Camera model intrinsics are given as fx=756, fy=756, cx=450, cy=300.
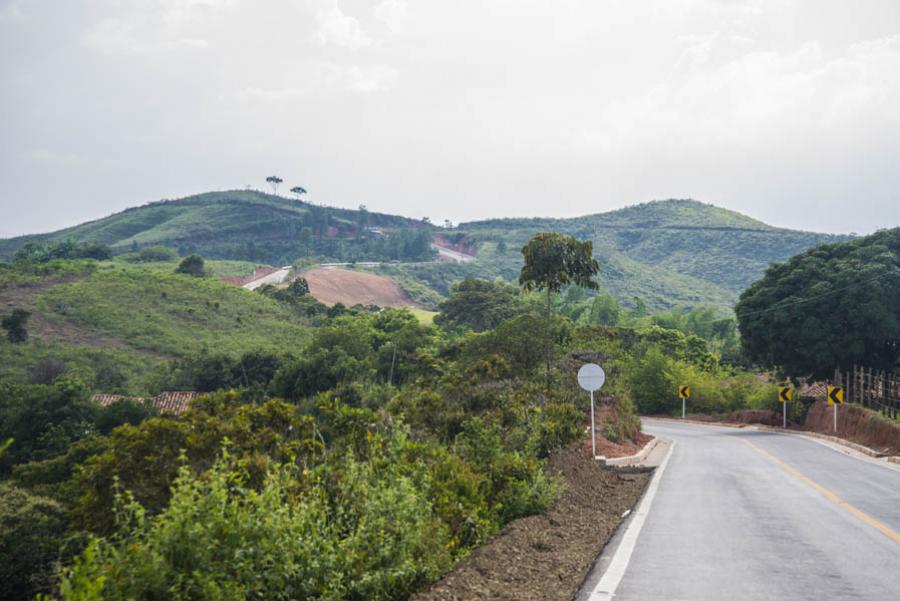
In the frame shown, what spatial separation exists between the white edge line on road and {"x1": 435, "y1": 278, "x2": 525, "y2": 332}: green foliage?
67159 mm

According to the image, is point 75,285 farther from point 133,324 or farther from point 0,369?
point 0,369

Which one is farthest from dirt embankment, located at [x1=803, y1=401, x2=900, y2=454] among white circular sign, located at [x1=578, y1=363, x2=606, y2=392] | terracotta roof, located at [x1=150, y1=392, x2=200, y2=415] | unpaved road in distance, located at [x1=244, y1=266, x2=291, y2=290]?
unpaved road in distance, located at [x1=244, y1=266, x2=291, y2=290]

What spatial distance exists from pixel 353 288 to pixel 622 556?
4638 inches

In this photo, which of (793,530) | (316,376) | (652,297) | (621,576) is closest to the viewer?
(621,576)

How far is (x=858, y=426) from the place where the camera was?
28.5 m

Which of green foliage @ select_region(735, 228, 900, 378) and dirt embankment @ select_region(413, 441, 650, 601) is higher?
green foliage @ select_region(735, 228, 900, 378)

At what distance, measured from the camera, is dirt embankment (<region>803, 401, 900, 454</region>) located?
24269mm

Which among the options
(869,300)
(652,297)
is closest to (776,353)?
(869,300)

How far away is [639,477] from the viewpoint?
17.1 metres

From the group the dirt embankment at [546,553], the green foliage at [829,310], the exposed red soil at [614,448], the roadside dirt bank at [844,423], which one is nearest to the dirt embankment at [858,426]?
the roadside dirt bank at [844,423]

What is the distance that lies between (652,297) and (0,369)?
405ft

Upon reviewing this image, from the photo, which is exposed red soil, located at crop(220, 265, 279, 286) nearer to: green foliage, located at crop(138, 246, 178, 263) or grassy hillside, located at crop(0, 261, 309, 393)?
green foliage, located at crop(138, 246, 178, 263)

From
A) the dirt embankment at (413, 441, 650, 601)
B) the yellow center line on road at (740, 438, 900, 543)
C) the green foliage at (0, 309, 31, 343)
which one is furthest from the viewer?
the green foliage at (0, 309, 31, 343)

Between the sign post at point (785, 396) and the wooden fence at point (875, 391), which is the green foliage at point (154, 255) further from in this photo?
the wooden fence at point (875, 391)
